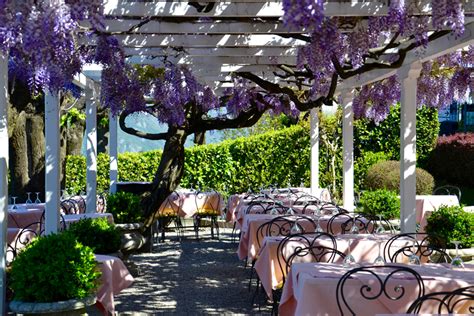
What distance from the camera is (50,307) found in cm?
502

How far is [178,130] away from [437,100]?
369 cm

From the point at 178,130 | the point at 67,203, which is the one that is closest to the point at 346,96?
the point at 178,130

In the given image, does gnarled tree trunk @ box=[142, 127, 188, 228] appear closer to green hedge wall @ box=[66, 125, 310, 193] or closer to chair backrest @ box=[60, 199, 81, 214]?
chair backrest @ box=[60, 199, 81, 214]

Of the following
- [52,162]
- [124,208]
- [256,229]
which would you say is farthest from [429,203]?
[52,162]

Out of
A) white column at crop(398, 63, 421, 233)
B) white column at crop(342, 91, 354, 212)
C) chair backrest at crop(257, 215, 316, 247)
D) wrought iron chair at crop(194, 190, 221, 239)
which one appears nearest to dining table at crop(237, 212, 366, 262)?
chair backrest at crop(257, 215, 316, 247)

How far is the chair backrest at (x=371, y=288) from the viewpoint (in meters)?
4.68

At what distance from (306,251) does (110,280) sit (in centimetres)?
161

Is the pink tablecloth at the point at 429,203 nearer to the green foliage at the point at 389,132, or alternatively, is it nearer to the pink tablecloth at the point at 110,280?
the green foliage at the point at 389,132

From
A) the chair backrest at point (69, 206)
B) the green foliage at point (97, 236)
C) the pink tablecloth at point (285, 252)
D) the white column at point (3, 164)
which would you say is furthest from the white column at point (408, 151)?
the chair backrest at point (69, 206)

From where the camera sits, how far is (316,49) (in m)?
6.47

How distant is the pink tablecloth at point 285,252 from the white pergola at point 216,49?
1.17 meters

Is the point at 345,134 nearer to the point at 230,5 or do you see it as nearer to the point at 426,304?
the point at 230,5

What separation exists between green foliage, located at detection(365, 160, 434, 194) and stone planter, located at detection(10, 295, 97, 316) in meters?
9.18

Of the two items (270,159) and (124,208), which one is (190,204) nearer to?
(270,159)
